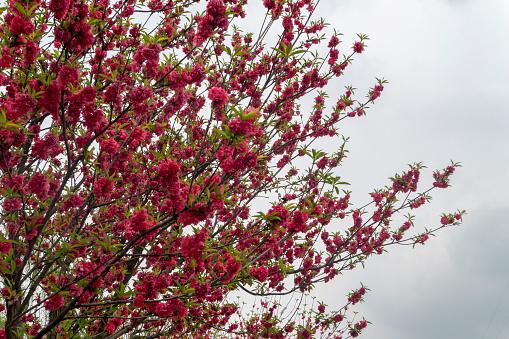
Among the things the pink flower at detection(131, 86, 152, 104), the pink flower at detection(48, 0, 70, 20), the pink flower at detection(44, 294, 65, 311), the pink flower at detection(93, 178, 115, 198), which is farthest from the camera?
the pink flower at detection(44, 294, 65, 311)

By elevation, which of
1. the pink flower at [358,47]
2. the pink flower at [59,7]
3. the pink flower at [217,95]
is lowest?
the pink flower at [217,95]

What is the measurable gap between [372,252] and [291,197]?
2089 mm

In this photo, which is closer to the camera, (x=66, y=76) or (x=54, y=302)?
(x=66, y=76)

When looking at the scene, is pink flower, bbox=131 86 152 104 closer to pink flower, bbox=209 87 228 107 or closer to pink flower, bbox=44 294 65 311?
pink flower, bbox=209 87 228 107

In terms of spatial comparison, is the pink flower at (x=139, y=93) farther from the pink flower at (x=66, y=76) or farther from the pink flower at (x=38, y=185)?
the pink flower at (x=38, y=185)

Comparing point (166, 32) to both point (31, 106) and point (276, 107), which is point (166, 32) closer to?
point (276, 107)

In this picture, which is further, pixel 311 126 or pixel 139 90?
pixel 311 126

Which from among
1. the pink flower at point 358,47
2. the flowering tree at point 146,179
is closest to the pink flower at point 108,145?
the flowering tree at point 146,179

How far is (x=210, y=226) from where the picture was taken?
5.69 meters

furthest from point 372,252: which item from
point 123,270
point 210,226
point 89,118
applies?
point 89,118

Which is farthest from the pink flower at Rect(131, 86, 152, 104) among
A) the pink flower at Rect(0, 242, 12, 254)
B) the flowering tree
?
the pink flower at Rect(0, 242, 12, 254)

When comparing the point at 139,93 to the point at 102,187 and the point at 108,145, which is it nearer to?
the point at 108,145

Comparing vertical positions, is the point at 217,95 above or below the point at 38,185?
above

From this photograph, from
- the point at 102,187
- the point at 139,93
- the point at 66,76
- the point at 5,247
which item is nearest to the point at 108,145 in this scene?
the point at 102,187
